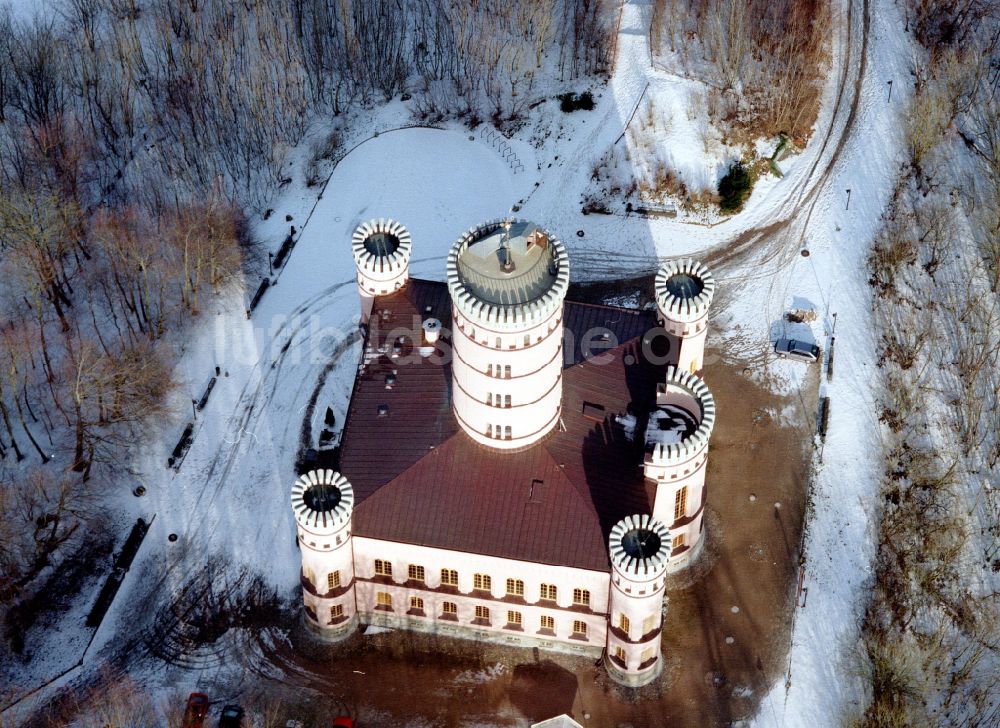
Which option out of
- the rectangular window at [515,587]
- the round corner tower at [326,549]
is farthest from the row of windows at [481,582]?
the round corner tower at [326,549]

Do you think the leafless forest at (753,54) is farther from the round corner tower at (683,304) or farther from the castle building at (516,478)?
the castle building at (516,478)

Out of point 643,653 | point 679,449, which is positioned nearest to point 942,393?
point 679,449

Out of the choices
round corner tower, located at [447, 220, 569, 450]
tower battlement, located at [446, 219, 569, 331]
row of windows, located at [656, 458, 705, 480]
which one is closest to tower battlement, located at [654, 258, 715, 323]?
row of windows, located at [656, 458, 705, 480]

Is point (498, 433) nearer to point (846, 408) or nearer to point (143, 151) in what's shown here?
point (846, 408)

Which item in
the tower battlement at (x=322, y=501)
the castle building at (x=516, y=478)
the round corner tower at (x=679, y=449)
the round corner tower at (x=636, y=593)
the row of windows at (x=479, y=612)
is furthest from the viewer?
the row of windows at (x=479, y=612)

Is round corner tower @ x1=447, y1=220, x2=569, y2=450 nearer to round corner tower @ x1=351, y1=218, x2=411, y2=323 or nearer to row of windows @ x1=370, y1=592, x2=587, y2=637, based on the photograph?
round corner tower @ x1=351, y1=218, x2=411, y2=323

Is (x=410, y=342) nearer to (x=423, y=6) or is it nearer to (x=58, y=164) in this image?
(x=58, y=164)
